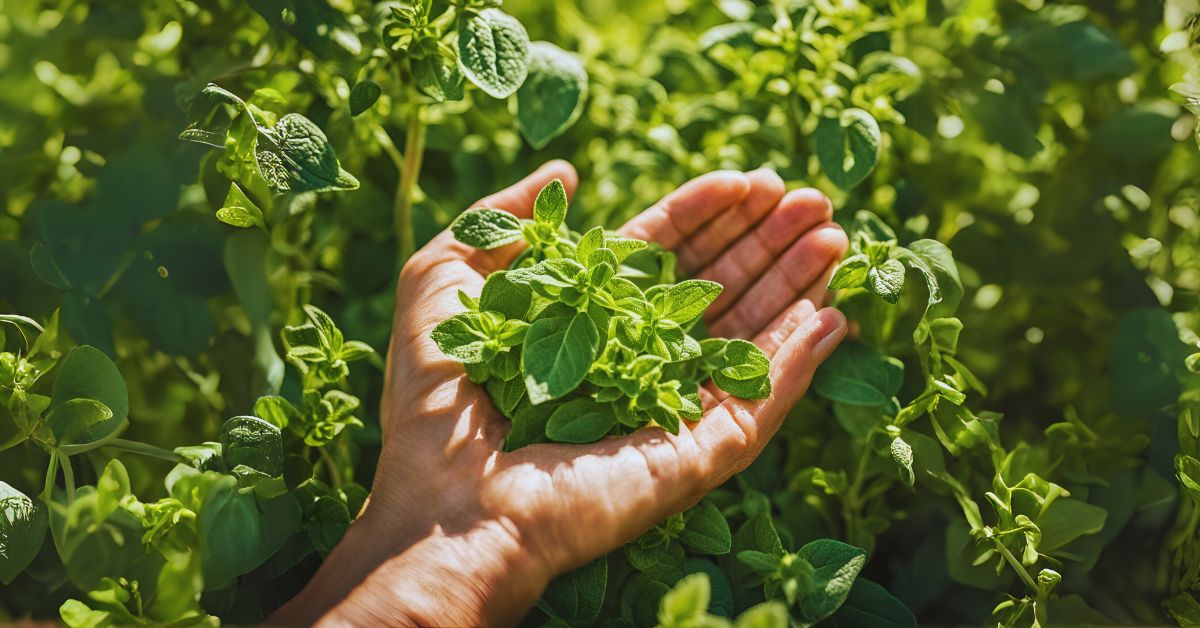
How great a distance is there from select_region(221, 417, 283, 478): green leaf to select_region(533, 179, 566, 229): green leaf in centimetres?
34

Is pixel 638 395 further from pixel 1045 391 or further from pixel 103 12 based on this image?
pixel 103 12

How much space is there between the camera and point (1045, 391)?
123 centimetres

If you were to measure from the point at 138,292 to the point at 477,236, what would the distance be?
46 cm

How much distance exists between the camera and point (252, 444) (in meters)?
0.87

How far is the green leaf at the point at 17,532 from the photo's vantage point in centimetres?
85

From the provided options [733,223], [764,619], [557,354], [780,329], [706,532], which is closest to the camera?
[764,619]

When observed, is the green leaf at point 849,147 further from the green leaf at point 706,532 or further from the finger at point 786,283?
the green leaf at point 706,532

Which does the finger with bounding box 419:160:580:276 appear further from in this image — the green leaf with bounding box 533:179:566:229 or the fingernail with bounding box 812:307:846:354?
the fingernail with bounding box 812:307:846:354

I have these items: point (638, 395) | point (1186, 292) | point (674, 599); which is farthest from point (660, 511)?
point (1186, 292)

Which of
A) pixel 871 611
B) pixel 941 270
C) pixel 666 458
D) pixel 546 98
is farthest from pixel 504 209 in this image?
pixel 871 611

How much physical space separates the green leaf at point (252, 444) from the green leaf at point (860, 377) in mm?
572

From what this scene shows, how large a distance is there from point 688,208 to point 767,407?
293mm

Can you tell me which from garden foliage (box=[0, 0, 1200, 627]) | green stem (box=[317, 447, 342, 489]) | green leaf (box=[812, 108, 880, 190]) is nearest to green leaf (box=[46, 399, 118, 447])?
garden foliage (box=[0, 0, 1200, 627])

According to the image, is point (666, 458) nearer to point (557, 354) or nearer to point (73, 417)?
point (557, 354)
